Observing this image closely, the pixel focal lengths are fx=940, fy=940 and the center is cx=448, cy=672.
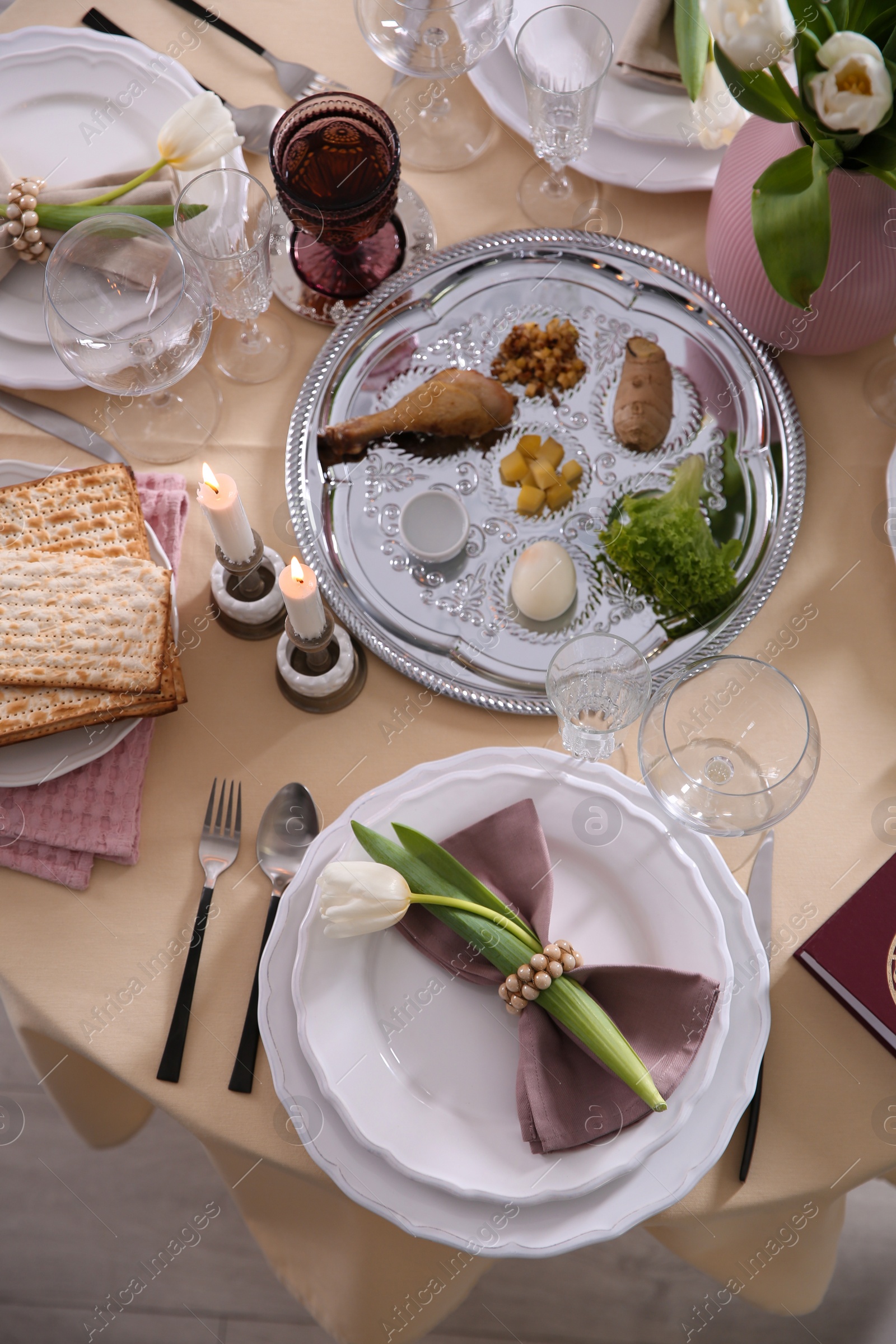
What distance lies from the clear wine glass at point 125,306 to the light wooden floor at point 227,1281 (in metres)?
1.72

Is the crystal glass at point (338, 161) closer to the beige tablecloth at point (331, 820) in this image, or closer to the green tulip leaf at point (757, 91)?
the beige tablecloth at point (331, 820)

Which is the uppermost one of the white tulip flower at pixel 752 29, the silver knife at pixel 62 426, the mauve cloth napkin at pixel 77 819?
the white tulip flower at pixel 752 29

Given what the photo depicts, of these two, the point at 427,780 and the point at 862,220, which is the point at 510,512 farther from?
the point at 862,220

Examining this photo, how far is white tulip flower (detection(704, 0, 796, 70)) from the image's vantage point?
94 centimetres

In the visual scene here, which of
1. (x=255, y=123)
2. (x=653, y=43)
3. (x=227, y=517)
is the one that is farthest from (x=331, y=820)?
(x=653, y=43)

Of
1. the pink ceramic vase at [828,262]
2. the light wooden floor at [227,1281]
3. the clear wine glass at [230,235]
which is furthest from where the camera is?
the light wooden floor at [227,1281]

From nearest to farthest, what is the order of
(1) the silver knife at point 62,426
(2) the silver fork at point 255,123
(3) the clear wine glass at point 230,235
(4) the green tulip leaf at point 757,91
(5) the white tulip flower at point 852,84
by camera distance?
(5) the white tulip flower at point 852,84
(4) the green tulip leaf at point 757,91
(3) the clear wine glass at point 230,235
(1) the silver knife at point 62,426
(2) the silver fork at point 255,123

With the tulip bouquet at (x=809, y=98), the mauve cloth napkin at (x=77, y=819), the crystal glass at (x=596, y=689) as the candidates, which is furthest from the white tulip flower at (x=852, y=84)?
the mauve cloth napkin at (x=77, y=819)

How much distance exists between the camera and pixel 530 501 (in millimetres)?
1336

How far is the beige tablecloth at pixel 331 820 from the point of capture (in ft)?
3.68

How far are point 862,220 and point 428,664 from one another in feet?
2.56

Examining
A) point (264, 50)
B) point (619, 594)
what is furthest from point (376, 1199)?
point (264, 50)

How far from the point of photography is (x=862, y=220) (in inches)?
45.9

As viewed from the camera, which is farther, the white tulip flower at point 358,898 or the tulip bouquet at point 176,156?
the tulip bouquet at point 176,156
